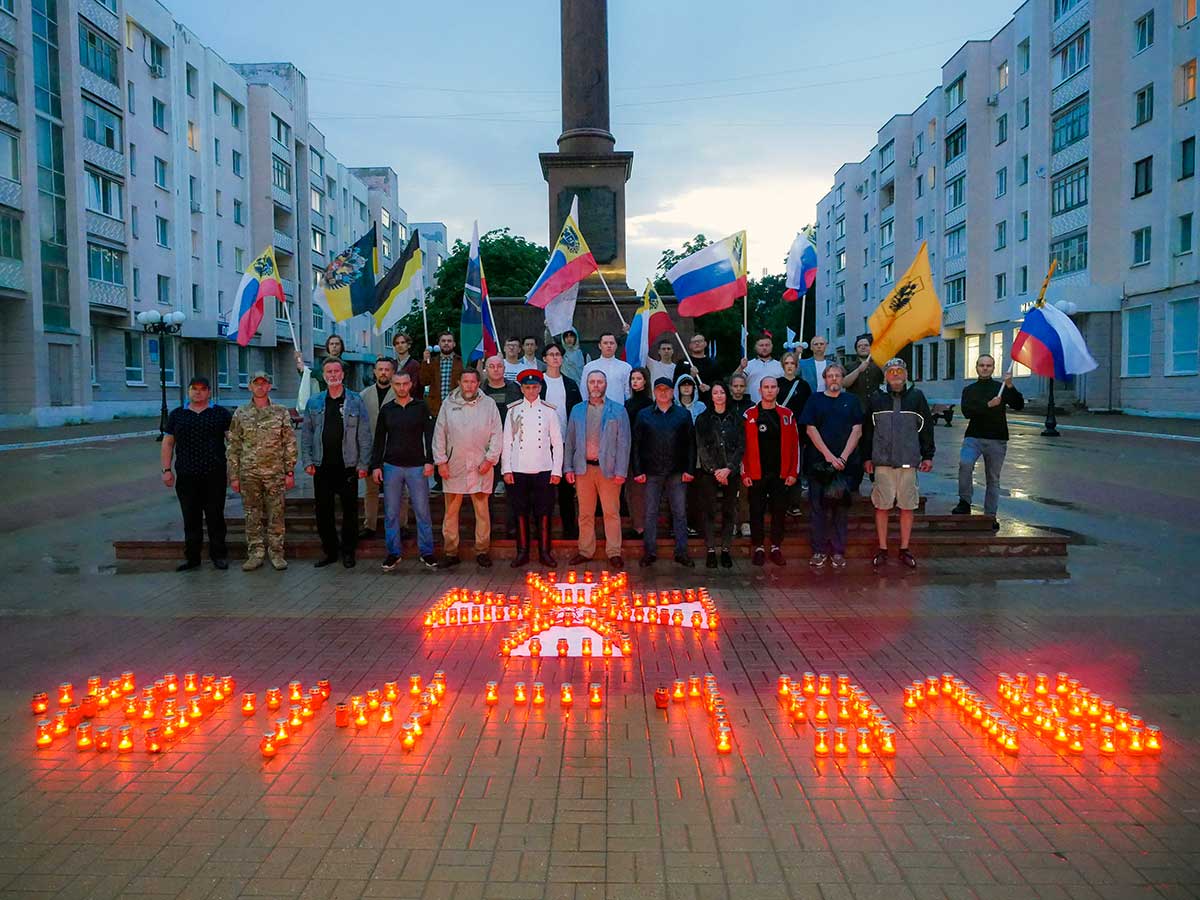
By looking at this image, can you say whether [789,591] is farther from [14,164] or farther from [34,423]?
[14,164]

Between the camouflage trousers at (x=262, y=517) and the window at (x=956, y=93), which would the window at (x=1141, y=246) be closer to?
the window at (x=956, y=93)

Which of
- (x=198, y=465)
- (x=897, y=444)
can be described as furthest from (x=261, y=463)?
(x=897, y=444)

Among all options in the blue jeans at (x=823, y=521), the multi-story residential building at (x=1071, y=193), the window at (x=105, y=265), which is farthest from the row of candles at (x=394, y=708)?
the window at (x=105, y=265)

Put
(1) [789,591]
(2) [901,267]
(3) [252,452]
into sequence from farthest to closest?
(2) [901,267] → (3) [252,452] → (1) [789,591]

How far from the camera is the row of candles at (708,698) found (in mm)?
4719

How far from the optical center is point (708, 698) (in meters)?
5.41

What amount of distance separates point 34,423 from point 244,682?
3484cm

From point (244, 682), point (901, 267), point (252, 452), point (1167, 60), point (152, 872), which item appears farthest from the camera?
point (901, 267)

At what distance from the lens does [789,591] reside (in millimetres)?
8281

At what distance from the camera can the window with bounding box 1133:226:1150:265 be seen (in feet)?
120

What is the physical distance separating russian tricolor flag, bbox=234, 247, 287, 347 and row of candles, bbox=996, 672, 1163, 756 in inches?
372

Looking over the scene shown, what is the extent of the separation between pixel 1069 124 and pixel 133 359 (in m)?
44.0

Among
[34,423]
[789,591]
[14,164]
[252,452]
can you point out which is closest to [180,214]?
[14,164]

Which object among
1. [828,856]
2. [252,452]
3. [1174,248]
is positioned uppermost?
[1174,248]
